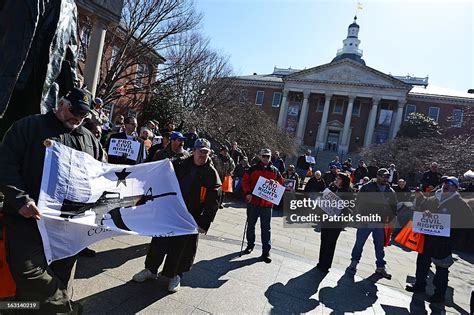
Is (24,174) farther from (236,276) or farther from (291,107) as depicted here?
(291,107)

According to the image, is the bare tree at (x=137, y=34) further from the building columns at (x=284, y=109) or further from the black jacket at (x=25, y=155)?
the building columns at (x=284, y=109)

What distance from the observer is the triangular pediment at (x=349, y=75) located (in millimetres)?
48438

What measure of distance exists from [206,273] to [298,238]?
4363mm

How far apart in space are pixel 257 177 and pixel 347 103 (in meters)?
49.7

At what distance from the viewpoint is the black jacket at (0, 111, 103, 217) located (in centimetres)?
229

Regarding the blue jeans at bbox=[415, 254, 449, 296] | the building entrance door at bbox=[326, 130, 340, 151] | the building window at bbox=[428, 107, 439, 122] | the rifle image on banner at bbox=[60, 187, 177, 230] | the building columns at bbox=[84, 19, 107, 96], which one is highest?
the building window at bbox=[428, 107, 439, 122]

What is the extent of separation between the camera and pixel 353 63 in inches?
1951

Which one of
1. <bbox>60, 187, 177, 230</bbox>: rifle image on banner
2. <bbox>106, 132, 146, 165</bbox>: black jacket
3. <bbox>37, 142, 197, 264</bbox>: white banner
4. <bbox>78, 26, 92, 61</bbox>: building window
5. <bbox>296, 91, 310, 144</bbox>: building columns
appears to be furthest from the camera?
<bbox>296, 91, 310, 144</bbox>: building columns

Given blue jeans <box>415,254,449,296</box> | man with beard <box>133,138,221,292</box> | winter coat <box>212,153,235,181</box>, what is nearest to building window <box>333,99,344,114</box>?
winter coat <box>212,153,235,181</box>

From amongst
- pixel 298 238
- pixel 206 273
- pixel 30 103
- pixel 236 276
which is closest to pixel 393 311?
pixel 236 276

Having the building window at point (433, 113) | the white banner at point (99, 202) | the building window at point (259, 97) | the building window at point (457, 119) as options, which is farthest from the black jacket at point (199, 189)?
the building window at point (433, 113)

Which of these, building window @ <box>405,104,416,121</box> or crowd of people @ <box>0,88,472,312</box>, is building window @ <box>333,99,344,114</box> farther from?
crowd of people @ <box>0,88,472,312</box>

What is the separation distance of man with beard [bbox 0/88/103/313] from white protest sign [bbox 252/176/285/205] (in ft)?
13.3

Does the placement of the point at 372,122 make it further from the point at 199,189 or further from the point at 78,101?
the point at 78,101
